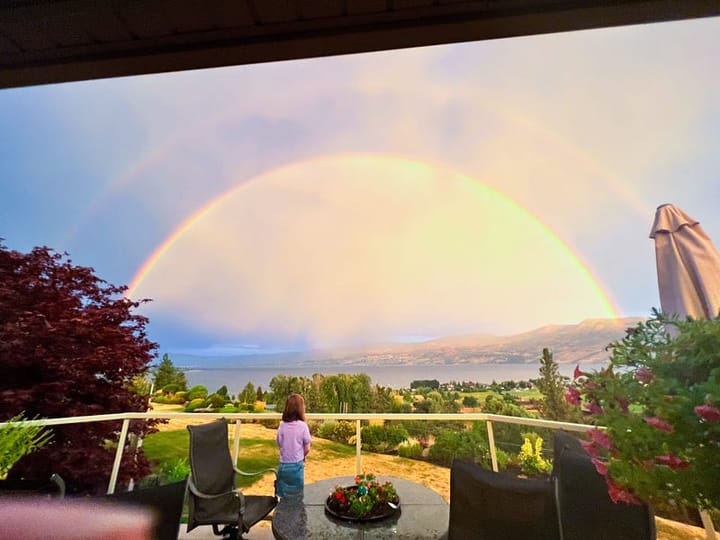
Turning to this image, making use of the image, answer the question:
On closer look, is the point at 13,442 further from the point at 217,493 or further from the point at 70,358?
the point at 70,358

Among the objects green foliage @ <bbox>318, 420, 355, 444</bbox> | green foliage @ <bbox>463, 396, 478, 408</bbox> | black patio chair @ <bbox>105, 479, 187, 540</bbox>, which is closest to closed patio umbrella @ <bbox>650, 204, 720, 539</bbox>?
black patio chair @ <bbox>105, 479, 187, 540</bbox>

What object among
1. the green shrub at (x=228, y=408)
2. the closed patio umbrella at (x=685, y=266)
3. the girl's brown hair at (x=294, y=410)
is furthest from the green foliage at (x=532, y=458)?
the green shrub at (x=228, y=408)

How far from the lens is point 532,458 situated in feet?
14.8

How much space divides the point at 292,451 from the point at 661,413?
8.98ft

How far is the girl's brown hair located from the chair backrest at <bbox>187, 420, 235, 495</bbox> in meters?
0.60

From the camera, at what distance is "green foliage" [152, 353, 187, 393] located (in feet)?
21.6

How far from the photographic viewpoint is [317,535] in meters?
1.70

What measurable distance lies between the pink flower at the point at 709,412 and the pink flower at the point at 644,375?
136 mm

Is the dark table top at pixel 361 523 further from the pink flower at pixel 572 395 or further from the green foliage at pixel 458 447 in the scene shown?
the green foliage at pixel 458 447

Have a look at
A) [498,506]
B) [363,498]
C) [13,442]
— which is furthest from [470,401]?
[13,442]

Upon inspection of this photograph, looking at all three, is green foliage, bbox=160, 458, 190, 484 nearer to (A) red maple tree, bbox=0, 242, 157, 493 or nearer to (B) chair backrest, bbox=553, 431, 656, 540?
(A) red maple tree, bbox=0, 242, 157, 493

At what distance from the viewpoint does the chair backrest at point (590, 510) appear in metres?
1.34

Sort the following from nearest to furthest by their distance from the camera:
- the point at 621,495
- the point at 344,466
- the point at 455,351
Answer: the point at 621,495 < the point at 344,466 < the point at 455,351

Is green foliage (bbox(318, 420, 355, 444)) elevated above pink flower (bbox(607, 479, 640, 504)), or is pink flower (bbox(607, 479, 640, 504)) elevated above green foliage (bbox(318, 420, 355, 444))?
pink flower (bbox(607, 479, 640, 504))
